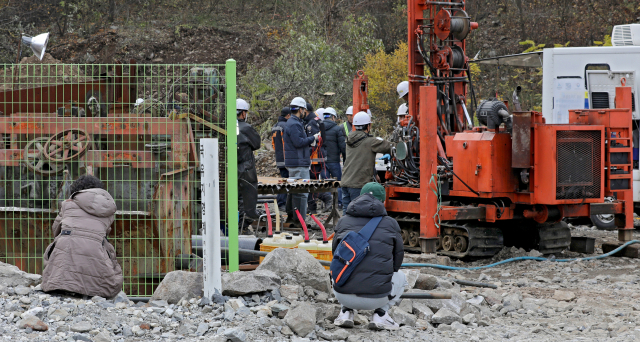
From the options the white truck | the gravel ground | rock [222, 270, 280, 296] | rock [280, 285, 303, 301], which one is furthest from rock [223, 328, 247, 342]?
the white truck

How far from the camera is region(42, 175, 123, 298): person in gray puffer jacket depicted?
570 cm

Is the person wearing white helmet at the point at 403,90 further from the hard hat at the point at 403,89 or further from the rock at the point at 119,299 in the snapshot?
the rock at the point at 119,299

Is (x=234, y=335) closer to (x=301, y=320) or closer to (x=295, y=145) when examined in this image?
(x=301, y=320)

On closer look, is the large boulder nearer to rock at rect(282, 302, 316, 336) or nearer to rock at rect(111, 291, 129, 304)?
rock at rect(282, 302, 316, 336)

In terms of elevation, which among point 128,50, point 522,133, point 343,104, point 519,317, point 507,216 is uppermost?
point 128,50

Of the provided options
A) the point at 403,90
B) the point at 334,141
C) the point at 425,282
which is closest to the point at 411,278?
the point at 425,282

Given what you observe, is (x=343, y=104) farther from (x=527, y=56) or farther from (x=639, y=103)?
(x=639, y=103)

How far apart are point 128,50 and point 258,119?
9.65 m

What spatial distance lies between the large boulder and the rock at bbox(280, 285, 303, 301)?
29 cm

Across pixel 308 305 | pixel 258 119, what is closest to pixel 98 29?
pixel 258 119

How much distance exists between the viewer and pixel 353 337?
5480 mm

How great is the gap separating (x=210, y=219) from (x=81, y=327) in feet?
4.26

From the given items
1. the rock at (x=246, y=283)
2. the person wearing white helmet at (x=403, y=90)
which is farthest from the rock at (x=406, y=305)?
the person wearing white helmet at (x=403, y=90)

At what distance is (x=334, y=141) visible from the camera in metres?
13.2
